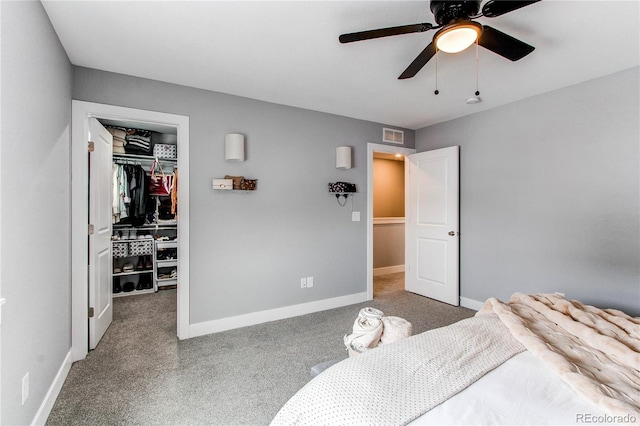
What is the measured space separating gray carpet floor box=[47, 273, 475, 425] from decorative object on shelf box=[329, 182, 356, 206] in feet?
4.61

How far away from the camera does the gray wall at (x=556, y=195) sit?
247cm

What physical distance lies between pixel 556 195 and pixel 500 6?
7.48 feet

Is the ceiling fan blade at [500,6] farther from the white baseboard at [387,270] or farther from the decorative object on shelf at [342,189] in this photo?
the white baseboard at [387,270]

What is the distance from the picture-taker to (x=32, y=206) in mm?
1579

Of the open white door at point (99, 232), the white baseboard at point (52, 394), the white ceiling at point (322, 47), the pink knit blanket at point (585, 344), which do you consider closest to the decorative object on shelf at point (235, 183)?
the white ceiling at point (322, 47)

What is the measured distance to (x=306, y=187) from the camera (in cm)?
348

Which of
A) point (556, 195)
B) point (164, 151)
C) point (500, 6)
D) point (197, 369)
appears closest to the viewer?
point (500, 6)

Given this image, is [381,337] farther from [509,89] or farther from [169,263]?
[169,263]

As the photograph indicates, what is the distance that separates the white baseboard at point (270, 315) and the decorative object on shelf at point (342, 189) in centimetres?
124

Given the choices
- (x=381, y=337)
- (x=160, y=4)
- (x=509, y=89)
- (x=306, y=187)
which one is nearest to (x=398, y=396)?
(x=381, y=337)

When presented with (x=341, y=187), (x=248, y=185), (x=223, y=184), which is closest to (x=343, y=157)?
(x=341, y=187)

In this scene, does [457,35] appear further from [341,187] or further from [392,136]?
[392,136]

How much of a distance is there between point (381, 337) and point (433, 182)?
2.85 m

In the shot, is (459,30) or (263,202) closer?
(459,30)
